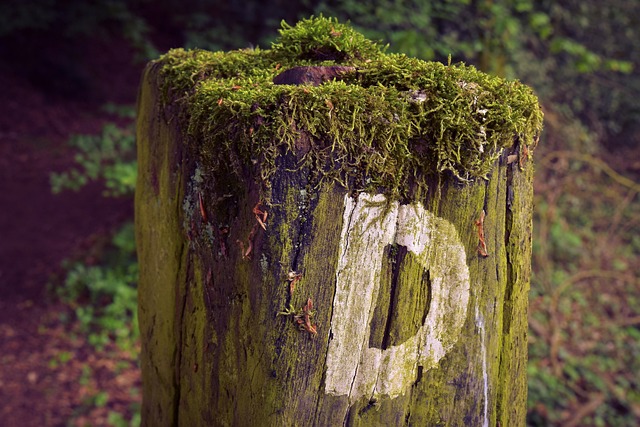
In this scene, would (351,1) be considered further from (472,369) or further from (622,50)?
(622,50)

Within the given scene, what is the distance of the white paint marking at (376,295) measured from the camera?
1.28 m

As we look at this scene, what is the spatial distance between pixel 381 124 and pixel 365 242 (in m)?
0.30

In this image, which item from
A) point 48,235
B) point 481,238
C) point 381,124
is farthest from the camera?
point 48,235

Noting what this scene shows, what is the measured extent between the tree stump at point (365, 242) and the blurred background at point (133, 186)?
3.17m

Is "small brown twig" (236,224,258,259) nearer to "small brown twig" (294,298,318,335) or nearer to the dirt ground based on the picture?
"small brown twig" (294,298,318,335)

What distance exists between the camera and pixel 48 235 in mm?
6266

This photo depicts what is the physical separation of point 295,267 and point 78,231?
5860 millimetres

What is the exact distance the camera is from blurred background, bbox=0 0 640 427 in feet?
14.8

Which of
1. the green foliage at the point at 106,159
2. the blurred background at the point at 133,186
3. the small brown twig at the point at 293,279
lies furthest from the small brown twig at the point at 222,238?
the green foliage at the point at 106,159

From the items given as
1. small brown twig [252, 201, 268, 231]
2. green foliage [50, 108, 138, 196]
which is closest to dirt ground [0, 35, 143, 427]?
green foliage [50, 108, 138, 196]

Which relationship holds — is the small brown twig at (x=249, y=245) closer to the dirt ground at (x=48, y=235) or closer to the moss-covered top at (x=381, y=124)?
the moss-covered top at (x=381, y=124)

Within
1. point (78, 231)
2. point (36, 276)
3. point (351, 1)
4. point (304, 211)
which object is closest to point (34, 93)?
point (78, 231)

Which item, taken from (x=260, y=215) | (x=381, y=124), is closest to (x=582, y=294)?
(x=381, y=124)

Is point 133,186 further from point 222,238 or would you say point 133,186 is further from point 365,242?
point 365,242
